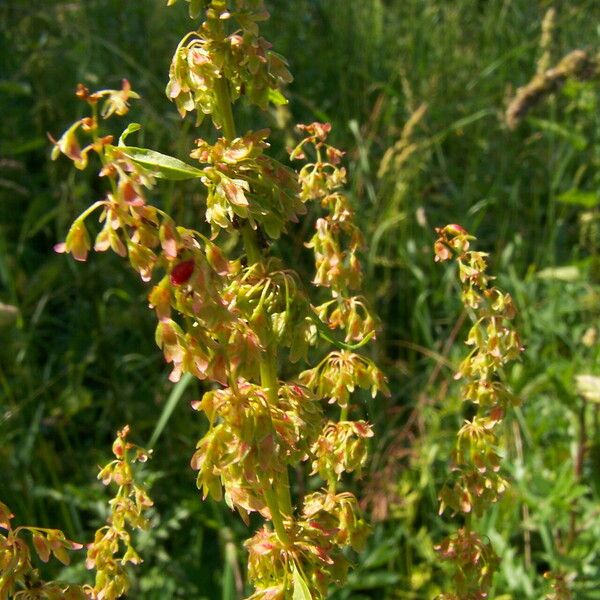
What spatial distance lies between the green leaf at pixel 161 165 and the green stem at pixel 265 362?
11 cm

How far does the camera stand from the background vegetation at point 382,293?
78.1 inches

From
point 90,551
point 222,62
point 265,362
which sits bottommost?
point 90,551

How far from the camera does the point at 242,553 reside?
198 cm

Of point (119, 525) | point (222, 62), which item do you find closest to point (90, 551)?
point (119, 525)

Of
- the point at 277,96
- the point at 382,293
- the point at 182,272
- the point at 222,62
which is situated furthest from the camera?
the point at 382,293

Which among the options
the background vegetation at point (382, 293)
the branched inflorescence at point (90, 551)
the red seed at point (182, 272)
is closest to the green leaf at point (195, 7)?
the red seed at point (182, 272)

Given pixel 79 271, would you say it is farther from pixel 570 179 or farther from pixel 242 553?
pixel 570 179

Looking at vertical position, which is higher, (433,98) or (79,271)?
(433,98)

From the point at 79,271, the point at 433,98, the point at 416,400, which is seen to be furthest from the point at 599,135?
the point at 79,271

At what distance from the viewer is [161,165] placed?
70cm

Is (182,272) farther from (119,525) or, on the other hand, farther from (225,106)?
(119,525)

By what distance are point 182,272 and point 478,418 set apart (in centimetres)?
51

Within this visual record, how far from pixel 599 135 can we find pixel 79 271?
1.67 m

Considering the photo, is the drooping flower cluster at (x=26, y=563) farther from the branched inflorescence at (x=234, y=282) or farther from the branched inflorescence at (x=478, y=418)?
the branched inflorescence at (x=478, y=418)
